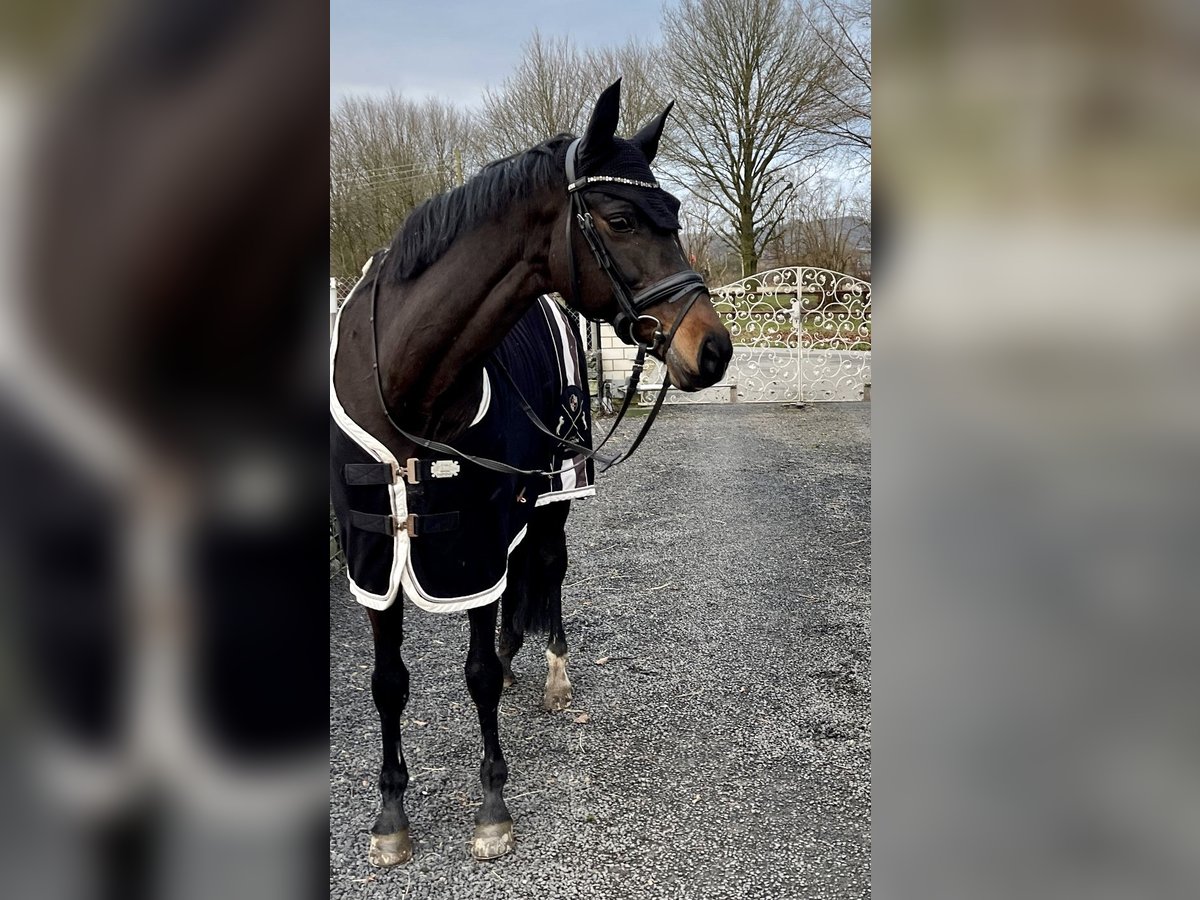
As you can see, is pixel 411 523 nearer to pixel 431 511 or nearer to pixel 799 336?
pixel 431 511

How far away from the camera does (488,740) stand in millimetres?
2453

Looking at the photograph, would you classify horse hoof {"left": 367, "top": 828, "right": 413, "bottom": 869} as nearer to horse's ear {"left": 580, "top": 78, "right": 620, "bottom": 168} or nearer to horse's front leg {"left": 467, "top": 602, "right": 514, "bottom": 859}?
horse's front leg {"left": 467, "top": 602, "right": 514, "bottom": 859}

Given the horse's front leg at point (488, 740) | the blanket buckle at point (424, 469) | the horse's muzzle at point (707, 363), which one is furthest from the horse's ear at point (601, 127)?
the horse's front leg at point (488, 740)

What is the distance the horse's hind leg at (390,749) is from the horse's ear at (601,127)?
1.41m

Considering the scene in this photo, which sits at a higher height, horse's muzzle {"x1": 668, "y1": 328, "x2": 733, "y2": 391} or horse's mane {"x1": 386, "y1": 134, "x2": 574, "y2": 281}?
horse's mane {"x1": 386, "y1": 134, "x2": 574, "y2": 281}

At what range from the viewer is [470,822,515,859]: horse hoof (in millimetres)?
2334

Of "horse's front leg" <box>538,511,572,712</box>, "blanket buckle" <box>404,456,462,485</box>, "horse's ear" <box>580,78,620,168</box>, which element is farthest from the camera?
"horse's front leg" <box>538,511,572,712</box>

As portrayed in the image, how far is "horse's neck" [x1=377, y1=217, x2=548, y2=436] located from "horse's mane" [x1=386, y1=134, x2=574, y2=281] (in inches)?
1.4

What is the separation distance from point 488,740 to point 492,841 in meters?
0.30
